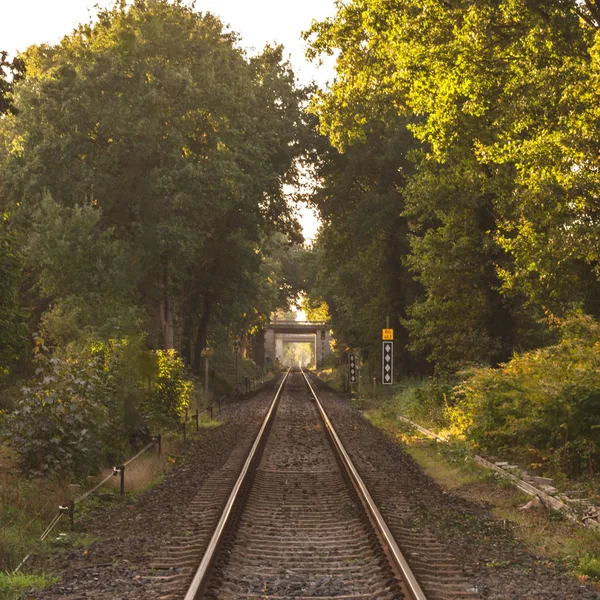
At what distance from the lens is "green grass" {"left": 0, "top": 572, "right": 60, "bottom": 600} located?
7.30 metres

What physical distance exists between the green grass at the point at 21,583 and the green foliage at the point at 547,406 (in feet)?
27.4

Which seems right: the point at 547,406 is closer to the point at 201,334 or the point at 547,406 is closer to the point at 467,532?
the point at 467,532

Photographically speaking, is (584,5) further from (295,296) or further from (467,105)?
(295,296)

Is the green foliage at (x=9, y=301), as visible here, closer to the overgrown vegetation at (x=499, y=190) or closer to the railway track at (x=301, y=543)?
the railway track at (x=301, y=543)

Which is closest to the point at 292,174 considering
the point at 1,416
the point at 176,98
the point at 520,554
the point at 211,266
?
the point at 211,266

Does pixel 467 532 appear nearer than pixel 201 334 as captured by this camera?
Yes

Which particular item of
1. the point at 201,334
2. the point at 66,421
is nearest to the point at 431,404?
the point at 66,421

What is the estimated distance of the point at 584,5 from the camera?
16.6 metres

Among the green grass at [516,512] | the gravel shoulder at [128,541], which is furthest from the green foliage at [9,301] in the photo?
the green grass at [516,512]

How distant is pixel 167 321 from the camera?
38.0m

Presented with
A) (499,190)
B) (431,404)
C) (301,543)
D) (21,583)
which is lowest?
(301,543)

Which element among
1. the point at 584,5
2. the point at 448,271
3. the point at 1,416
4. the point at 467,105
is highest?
the point at 584,5

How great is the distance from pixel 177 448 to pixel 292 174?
22.9 m

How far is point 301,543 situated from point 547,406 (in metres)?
6.23
